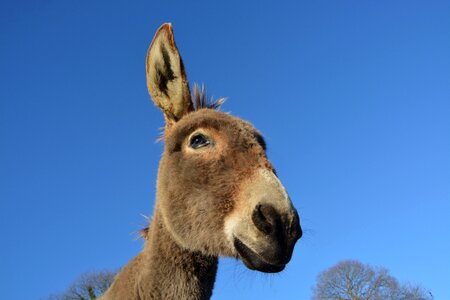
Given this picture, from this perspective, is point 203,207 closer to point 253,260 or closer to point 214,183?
point 214,183

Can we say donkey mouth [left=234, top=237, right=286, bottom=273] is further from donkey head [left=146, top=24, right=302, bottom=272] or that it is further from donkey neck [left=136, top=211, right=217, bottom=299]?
donkey neck [left=136, top=211, right=217, bottom=299]

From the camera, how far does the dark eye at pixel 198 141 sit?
13.5 ft

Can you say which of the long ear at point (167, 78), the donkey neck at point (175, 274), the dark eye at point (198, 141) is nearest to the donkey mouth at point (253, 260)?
the donkey neck at point (175, 274)

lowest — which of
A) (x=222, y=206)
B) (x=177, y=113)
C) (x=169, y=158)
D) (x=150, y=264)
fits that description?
(x=150, y=264)

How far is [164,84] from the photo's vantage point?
4.88m

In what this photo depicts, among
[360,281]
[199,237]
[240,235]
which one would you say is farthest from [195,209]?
[360,281]

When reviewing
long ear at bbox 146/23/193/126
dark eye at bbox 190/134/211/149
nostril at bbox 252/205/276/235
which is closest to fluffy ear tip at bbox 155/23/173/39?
long ear at bbox 146/23/193/126

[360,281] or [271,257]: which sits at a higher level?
[360,281]

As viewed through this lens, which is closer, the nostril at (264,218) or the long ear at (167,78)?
the nostril at (264,218)

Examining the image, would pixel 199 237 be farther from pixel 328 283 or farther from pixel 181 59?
pixel 328 283

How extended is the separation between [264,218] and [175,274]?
1244mm

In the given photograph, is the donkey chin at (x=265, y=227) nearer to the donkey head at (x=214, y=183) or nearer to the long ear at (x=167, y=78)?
the donkey head at (x=214, y=183)

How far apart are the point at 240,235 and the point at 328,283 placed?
45561 mm

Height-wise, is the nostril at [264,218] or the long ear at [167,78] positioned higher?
the long ear at [167,78]
